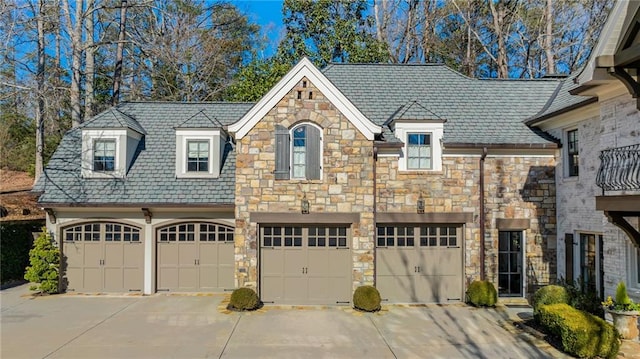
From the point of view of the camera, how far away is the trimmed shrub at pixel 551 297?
34.5 feet

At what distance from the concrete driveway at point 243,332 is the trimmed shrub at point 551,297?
2.97 ft

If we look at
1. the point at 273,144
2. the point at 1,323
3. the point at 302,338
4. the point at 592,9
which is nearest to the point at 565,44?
the point at 592,9

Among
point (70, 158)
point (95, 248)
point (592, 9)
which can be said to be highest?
point (592, 9)

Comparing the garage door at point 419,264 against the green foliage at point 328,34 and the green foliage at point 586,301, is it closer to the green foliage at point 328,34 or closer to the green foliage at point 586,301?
the green foliage at point 586,301

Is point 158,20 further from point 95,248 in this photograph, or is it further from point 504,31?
Answer: point 504,31

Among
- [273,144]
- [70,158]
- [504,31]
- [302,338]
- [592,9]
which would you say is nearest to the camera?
[302,338]

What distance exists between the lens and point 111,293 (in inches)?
551

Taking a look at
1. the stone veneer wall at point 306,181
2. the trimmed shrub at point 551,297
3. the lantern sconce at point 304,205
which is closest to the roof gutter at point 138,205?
the stone veneer wall at point 306,181

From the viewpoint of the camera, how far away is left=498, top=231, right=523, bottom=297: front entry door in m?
13.4

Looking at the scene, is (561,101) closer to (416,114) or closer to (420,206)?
(416,114)

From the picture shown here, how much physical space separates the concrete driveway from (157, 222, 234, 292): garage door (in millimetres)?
1032

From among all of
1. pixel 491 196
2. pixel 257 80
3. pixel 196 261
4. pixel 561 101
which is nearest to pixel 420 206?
pixel 491 196

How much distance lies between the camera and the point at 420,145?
13320 millimetres

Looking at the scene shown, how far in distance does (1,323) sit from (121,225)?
4.19m
